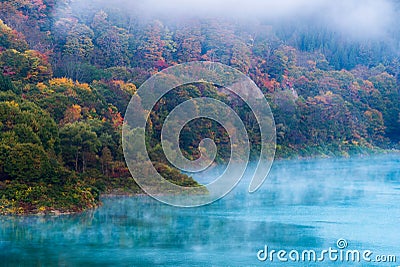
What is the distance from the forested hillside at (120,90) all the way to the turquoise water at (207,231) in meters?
1.43

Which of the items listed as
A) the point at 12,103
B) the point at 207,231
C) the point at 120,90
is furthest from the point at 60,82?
the point at 207,231

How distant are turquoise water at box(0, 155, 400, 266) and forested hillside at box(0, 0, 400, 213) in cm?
143

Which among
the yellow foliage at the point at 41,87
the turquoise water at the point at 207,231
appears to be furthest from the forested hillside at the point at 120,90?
the turquoise water at the point at 207,231

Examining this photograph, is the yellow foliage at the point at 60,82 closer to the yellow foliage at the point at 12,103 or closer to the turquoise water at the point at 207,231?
the yellow foliage at the point at 12,103

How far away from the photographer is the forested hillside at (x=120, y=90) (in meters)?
22.6

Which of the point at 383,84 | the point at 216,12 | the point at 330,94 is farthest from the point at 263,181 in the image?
the point at 383,84

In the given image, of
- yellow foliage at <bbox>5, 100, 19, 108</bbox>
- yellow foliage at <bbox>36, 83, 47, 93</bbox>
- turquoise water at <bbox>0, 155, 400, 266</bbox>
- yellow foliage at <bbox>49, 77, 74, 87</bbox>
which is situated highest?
yellow foliage at <bbox>49, 77, 74, 87</bbox>

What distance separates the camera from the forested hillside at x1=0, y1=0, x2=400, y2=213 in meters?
22.6

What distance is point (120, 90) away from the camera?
3519 cm

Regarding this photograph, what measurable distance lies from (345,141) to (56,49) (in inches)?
806

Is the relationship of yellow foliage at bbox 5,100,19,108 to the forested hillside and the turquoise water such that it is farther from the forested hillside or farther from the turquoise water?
the turquoise water

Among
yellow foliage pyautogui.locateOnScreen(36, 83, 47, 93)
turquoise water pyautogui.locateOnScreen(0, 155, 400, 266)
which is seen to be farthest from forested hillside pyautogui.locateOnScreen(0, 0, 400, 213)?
turquoise water pyautogui.locateOnScreen(0, 155, 400, 266)

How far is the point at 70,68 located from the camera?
3747 centimetres

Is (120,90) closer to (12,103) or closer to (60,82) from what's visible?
(60,82)
